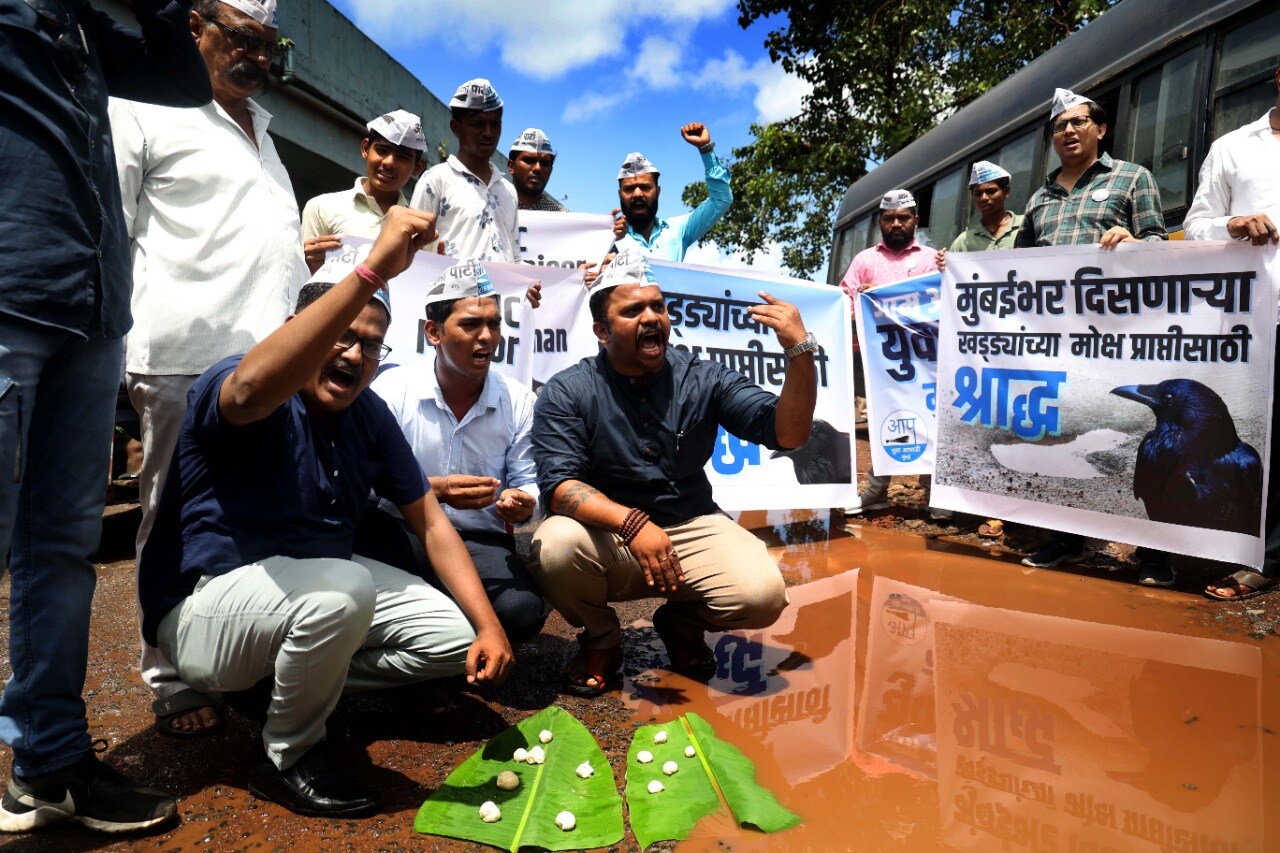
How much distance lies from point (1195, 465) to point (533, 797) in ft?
11.2

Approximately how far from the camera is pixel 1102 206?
438cm

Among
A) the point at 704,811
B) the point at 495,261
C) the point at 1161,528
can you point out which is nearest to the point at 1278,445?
the point at 1161,528

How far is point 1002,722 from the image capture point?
2.72 metres

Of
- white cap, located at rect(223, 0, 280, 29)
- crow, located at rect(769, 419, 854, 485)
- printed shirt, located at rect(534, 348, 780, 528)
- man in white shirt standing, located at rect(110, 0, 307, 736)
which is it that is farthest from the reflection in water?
white cap, located at rect(223, 0, 280, 29)

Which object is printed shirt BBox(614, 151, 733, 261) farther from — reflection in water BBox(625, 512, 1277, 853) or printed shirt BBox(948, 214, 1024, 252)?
reflection in water BBox(625, 512, 1277, 853)

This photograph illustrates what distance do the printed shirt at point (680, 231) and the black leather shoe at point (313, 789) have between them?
3.47 metres

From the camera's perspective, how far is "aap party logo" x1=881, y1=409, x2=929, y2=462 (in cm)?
542

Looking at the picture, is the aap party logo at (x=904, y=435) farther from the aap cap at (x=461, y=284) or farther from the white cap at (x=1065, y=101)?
the aap cap at (x=461, y=284)

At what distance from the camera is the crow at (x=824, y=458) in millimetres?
5254

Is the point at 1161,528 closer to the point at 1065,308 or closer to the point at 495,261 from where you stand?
the point at 1065,308

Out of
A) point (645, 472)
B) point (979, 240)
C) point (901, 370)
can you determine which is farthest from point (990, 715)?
point (979, 240)

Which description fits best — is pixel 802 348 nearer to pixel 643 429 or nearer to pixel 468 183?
pixel 643 429

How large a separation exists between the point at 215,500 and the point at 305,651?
0.47 metres

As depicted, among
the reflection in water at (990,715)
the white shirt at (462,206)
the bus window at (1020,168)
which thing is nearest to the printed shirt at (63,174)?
the reflection in water at (990,715)
